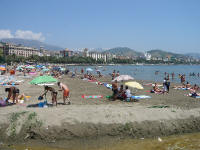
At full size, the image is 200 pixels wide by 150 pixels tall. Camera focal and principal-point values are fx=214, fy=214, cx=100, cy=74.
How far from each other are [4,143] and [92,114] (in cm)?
353

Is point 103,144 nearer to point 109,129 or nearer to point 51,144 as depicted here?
point 109,129

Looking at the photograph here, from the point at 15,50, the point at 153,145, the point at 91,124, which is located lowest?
the point at 153,145

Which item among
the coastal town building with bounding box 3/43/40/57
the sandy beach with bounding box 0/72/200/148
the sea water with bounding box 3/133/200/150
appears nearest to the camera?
the sea water with bounding box 3/133/200/150

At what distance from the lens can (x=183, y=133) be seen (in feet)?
29.9

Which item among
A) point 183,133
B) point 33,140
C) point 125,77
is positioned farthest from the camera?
point 125,77

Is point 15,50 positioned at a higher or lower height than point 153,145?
higher

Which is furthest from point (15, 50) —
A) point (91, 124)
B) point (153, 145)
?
point (153, 145)

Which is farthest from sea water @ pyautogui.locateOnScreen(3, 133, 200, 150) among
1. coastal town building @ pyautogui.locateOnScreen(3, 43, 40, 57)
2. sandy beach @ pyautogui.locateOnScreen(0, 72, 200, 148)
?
coastal town building @ pyautogui.locateOnScreen(3, 43, 40, 57)

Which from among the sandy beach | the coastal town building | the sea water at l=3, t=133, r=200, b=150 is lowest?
the sea water at l=3, t=133, r=200, b=150

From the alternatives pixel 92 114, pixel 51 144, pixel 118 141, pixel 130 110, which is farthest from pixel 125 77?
pixel 51 144

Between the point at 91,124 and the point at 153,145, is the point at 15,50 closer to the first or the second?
the point at 91,124

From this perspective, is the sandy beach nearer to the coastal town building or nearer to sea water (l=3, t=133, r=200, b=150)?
sea water (l=3, t=133, r=200, b=150)

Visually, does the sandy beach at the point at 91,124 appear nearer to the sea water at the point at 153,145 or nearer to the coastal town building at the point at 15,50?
the sea water at the point at 153,145

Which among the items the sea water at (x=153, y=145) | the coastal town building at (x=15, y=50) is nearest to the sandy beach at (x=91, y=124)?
the sea water at (x=153, y=145)
